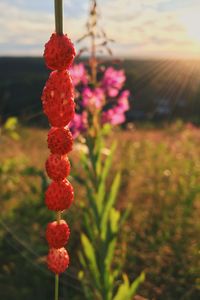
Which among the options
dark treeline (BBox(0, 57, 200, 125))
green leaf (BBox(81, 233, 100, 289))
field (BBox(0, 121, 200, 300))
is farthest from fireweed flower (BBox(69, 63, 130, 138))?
dark treeline (BBox(0, 57, 200, 125))

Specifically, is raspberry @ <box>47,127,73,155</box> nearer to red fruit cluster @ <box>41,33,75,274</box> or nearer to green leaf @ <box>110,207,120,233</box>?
red fruit cluster @ <box>41,33,75,274</box>

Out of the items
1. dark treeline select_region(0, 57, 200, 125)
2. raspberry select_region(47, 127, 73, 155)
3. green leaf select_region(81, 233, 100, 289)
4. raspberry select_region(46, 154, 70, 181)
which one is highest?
raspberry select_region(47, 127, 73, 155)

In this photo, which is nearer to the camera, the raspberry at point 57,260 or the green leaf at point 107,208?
the raspberry at point 57,260

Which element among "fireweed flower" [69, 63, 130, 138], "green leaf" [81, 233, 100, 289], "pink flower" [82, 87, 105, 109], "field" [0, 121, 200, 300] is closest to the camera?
"green leaf" [81, 233, 100, 289]

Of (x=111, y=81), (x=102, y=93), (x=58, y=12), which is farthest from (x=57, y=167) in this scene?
(x=111, y=81)

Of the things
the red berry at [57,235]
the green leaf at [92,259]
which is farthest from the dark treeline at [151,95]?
the red berry at [57,235]

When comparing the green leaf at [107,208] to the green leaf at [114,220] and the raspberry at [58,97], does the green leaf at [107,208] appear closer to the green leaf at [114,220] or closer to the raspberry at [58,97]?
the green leaf at [114,220]

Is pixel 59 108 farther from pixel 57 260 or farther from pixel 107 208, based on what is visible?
pixel 107 208

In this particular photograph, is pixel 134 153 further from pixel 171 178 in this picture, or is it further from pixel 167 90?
pixel 167 90
